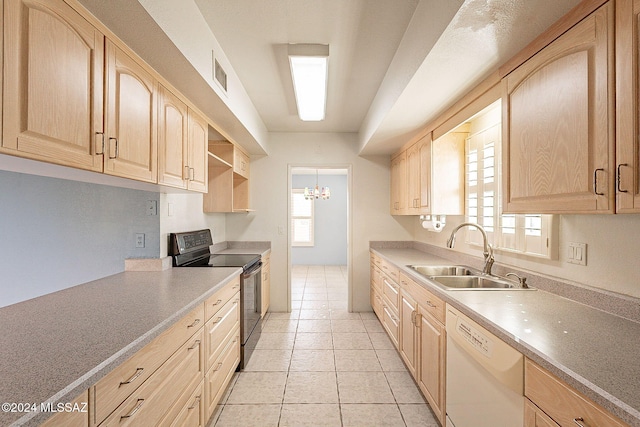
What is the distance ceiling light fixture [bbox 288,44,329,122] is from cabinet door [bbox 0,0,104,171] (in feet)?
4.01

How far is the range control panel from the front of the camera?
4.09 feet

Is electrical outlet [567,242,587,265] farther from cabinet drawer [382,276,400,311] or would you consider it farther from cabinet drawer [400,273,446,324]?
cabinet drawer [382,276,400,311]

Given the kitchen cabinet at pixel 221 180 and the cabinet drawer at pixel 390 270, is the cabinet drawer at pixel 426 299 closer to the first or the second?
the cabinet drawer at pixel 390 270

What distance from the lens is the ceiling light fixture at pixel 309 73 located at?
2.06 metres

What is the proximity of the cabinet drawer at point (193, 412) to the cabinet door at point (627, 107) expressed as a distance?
2.02m

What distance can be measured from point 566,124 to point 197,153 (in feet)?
7.44

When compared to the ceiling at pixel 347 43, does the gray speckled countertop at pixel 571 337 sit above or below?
below

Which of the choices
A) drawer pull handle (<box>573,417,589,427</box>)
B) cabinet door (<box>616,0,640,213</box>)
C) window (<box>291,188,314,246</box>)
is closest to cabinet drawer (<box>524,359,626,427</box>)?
drawer pull handle (<box>573,417,589,427</box>)

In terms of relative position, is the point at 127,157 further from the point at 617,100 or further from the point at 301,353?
the point at 301,353

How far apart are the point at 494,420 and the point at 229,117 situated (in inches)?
103

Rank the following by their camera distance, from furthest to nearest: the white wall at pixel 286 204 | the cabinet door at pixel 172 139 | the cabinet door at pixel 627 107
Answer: the white wall at pixel 286 204 → the cabinet door at pixel 172 139 → the cabinet door at pixel 627 107

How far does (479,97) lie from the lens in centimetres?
187

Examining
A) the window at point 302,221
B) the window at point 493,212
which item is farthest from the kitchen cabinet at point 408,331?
the window at point 302,221

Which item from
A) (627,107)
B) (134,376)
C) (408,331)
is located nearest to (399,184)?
(408,331)
